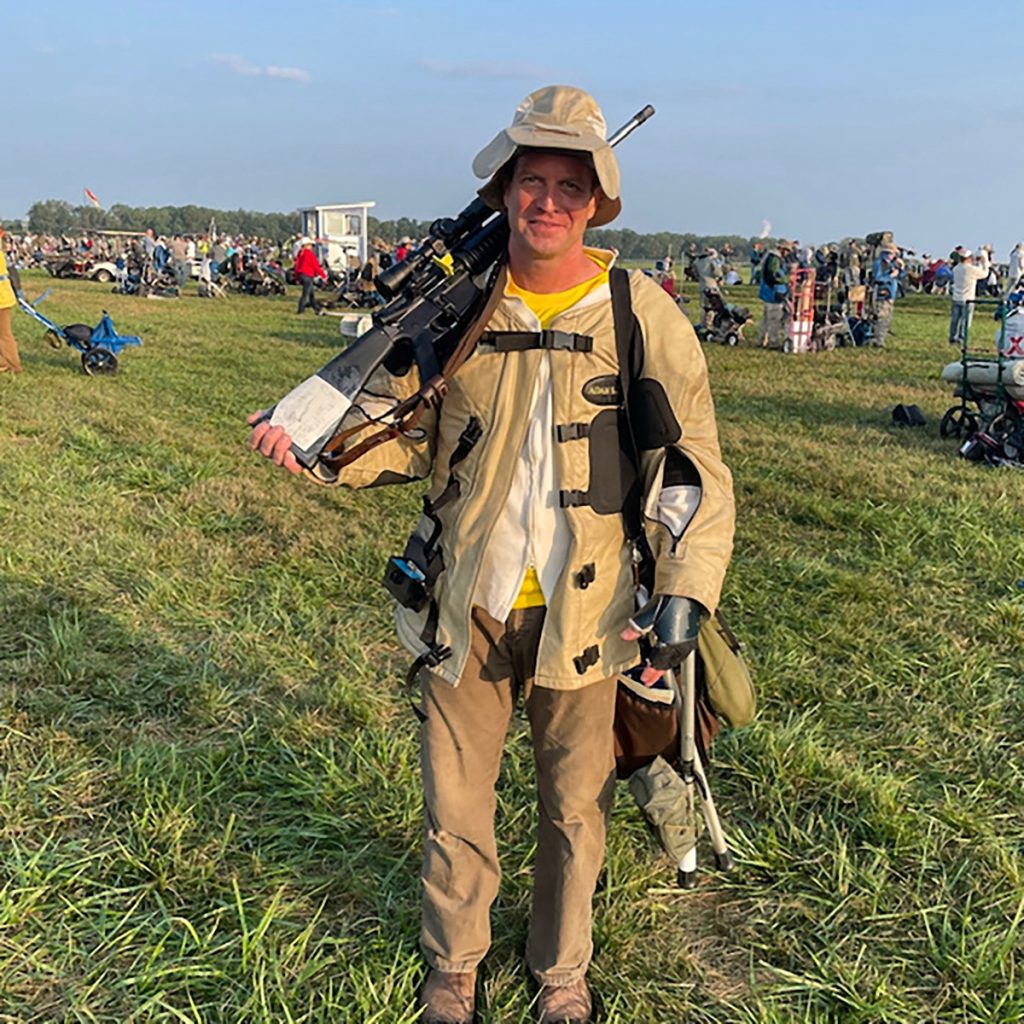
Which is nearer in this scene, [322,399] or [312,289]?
[322,399]

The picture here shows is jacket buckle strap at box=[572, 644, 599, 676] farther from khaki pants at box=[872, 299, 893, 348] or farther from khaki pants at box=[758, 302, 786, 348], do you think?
khaki pants at box=[872, 299, 893, 348]

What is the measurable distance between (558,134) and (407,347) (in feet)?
2.09

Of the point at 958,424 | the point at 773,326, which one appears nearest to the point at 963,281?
the point at 773,326

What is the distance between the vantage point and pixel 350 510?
7035mm

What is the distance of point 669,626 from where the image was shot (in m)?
2.16

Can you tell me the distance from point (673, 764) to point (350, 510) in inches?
183

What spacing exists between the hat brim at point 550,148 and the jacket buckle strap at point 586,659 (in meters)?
1.09

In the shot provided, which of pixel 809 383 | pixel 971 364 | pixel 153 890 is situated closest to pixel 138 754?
pixel 153 890

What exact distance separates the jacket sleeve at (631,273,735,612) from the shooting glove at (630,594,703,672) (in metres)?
0.03

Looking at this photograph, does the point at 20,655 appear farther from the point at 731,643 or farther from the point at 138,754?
the point at 731,643

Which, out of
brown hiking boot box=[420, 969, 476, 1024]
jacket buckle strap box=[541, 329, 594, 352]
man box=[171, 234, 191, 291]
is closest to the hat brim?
jacket buckle strap box=[541, 329, 594, 352]

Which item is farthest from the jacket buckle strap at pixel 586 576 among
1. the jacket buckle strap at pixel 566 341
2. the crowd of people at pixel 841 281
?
the crowd of people at pixel 841 281

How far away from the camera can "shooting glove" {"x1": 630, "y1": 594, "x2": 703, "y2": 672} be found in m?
2.16

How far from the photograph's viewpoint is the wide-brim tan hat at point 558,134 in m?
2.02
